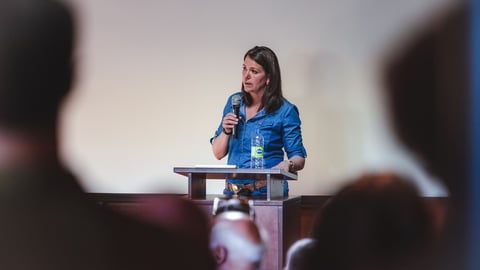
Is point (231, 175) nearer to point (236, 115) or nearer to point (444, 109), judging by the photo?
point (236, 115)

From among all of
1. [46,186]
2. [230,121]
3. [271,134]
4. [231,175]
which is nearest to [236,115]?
→ [230,121]

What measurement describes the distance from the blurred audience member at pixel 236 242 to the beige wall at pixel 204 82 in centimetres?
176

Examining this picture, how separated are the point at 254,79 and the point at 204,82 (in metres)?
0.90

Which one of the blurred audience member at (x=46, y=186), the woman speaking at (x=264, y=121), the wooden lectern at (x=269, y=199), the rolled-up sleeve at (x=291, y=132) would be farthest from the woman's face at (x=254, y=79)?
the blurred audience member at (x=46, y=186)

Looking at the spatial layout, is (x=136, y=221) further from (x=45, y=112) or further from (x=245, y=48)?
(x=245, y=48)

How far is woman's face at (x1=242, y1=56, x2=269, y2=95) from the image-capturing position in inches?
76.7

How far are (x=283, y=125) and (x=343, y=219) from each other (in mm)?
1146

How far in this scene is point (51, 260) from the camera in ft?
2.44

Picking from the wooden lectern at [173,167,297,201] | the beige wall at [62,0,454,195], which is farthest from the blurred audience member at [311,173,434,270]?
the beige wall at [62,0,454,195]

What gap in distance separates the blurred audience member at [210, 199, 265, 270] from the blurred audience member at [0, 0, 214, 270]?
0.02m

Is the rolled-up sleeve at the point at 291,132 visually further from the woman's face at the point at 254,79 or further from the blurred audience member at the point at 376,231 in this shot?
the blurred audience member at the point at 376,231

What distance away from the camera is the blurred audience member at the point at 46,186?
27.7 inches

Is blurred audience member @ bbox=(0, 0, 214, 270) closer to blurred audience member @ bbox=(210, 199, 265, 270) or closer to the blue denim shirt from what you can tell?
blurred audience member @ bbox=(210, 199, 265, 270)

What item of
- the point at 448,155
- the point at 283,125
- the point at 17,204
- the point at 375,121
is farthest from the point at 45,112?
the point at 375,121
